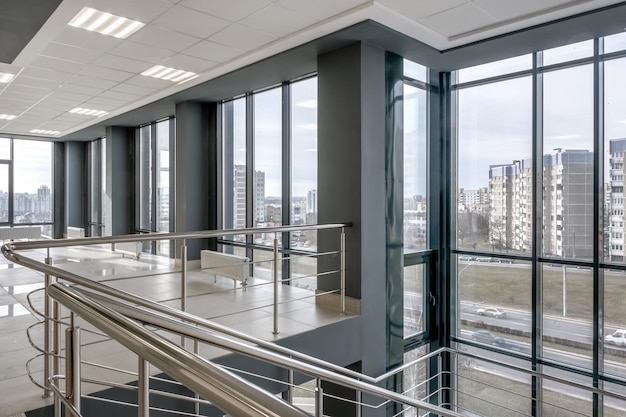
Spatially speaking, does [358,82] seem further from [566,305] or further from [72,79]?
[72,79]

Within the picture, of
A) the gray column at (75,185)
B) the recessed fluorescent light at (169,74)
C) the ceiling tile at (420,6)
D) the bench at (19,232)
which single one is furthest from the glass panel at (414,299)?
the gray column at (75,185)

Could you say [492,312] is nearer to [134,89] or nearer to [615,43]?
[615,43]

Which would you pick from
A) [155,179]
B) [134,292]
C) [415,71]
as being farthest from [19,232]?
[415,71]

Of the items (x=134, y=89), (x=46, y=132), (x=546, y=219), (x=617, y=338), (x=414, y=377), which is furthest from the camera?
(x=46, y=132)

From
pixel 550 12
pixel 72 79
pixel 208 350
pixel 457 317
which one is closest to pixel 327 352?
pixel 208 350

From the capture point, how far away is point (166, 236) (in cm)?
311

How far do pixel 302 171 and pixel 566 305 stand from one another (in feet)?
11.6

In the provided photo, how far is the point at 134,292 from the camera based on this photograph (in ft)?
17.7

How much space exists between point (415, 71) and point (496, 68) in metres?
0.97

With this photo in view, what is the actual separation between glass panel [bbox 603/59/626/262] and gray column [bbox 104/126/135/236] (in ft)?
30.2

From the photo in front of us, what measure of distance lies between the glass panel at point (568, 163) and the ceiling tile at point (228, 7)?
3292 millimetres

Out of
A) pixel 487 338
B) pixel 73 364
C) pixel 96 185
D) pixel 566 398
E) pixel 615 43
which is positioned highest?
pixel 615 43

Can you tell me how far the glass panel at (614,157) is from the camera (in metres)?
4.30

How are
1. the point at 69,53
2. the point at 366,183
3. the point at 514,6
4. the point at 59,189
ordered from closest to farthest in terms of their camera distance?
the point at 514,6 < the point at 366,183 < the point at 69,53 < the point at 59,189
